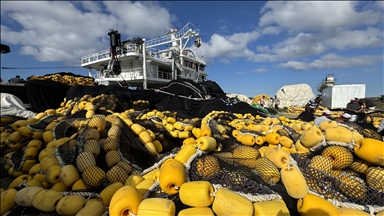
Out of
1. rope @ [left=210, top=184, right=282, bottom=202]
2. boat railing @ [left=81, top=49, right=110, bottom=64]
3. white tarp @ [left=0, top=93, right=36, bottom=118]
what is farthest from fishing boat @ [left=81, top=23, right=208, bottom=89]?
rope @ [left=210, top=184, right=282, bottom=202]

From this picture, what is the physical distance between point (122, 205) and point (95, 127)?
193cm

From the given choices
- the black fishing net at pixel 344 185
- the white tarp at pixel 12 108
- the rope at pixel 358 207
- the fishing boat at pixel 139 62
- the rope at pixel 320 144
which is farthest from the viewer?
the fishing boat at pixel 139 62

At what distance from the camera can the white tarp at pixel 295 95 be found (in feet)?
81.2

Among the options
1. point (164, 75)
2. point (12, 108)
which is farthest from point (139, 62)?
point (12, 108)

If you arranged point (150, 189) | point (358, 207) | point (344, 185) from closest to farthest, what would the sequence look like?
1. point (358, 207)
2. point (150, 189)
3. point (344, 185)

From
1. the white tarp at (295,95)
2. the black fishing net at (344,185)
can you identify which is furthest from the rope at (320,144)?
the white tarp at (295,95)

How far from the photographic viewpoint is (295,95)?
84.7 ft

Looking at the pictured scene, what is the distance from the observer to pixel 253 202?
127 centimetres

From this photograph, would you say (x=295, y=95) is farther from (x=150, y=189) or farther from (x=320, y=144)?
(x=150, y=189)

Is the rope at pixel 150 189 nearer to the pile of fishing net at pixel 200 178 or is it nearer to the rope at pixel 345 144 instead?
the pile of fishing net at pixel 200 178

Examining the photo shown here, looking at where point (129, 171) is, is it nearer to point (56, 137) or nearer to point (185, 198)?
point (185, 198)

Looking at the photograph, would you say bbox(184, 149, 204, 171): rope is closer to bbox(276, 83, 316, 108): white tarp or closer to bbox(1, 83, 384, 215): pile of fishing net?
bbox(1, 83, 384, 215): pile of fishing net

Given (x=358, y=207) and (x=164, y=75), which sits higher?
(x=164, y=75)

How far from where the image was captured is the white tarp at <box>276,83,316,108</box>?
24747mm
